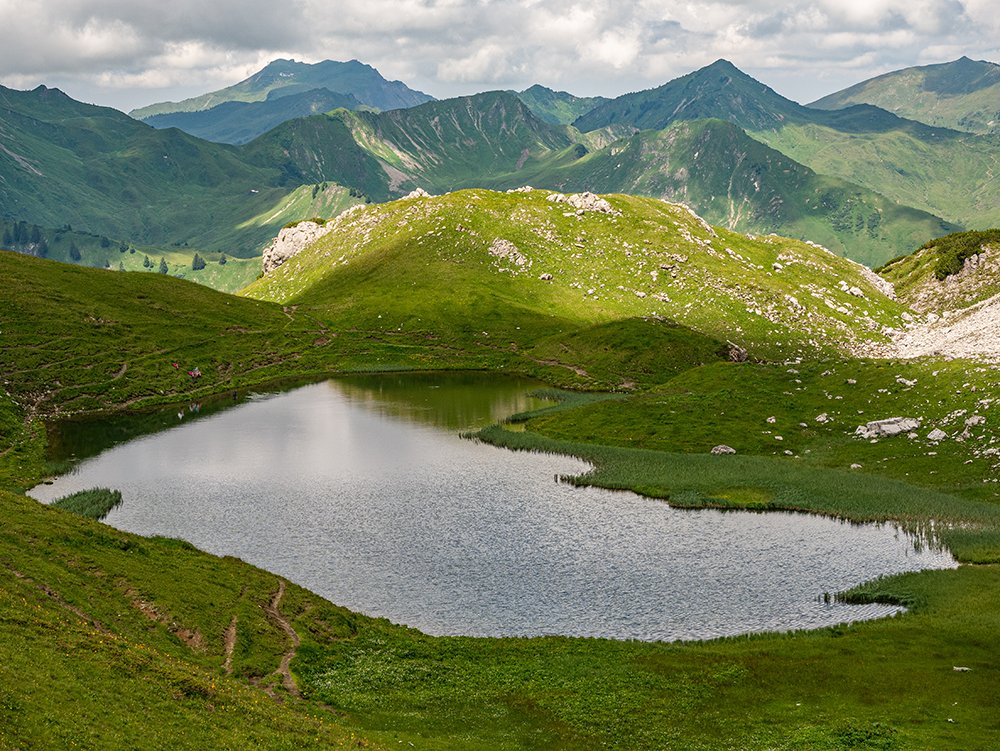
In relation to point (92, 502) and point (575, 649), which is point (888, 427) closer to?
point (575, 649)

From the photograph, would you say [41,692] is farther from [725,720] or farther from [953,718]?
[953,718]

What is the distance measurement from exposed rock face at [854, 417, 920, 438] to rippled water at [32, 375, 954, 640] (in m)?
26.7

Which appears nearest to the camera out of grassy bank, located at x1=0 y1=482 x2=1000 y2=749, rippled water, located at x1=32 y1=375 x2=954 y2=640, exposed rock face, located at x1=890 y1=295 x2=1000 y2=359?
grassy bank, located at x1=0 y1=482 x2=1000 y2=749

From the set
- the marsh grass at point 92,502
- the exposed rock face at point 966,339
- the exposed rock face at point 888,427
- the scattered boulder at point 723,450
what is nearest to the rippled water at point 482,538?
the marsh grass at point 92,502

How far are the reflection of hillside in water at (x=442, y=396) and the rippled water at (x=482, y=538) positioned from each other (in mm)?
17900

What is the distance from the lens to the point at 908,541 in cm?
7481

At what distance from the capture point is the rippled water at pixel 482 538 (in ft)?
201

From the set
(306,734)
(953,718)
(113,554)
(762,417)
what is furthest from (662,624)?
(762,417)

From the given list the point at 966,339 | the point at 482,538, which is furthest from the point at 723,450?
the point at 966,339

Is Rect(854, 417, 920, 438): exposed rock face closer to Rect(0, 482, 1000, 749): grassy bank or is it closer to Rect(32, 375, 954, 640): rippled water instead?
Rect(32, 375, 954, 640): rippled water

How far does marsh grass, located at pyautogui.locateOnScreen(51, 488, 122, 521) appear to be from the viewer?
82.3 meters

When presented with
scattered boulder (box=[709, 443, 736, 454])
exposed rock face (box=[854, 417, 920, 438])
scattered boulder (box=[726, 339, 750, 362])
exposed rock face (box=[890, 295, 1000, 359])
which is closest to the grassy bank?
exposed rock face (box=[854, 417, 920, 438])

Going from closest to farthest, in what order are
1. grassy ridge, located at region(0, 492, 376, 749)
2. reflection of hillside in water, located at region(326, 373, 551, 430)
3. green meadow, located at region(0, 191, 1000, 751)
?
grassy ridge, located at region(0, 492, 376, 749)
green meadow, located at region(0, 191, 1000, 751)
reflection of hillside in water, located at region(326, 373, 551, 430)

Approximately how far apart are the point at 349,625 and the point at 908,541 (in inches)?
2131
